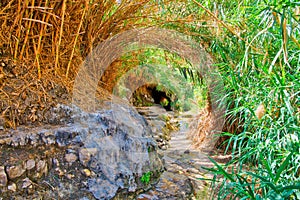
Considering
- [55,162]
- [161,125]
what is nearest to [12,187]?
[55,162]

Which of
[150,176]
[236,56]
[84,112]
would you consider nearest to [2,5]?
[84,112]

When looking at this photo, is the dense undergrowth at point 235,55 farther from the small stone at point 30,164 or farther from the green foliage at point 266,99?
the small stone at point 30,164

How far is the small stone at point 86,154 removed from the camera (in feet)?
3.20

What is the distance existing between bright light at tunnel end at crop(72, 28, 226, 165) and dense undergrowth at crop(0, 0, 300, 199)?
0.06 metres

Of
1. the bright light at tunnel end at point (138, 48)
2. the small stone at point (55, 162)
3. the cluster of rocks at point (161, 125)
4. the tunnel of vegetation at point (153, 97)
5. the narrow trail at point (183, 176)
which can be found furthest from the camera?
the tunnel of vegetation at point (153, 97)

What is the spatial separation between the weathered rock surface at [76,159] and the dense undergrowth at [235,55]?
0.15 m

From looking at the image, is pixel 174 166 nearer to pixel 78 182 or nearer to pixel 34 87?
pixel 78 182

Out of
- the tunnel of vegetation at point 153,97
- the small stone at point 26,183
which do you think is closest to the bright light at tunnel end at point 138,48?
the small stone at point 26,183

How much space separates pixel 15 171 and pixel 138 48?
4.53ft

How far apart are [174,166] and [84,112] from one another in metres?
0.86

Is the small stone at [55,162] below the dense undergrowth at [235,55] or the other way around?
below

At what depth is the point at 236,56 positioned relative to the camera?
4.31 ft

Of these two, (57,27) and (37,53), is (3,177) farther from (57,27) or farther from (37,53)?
(57,27)

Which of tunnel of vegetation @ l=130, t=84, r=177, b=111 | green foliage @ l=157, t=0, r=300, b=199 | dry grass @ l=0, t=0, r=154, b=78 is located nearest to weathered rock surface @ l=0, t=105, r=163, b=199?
dry grass @ l=0, t=0, r=154, b=78
